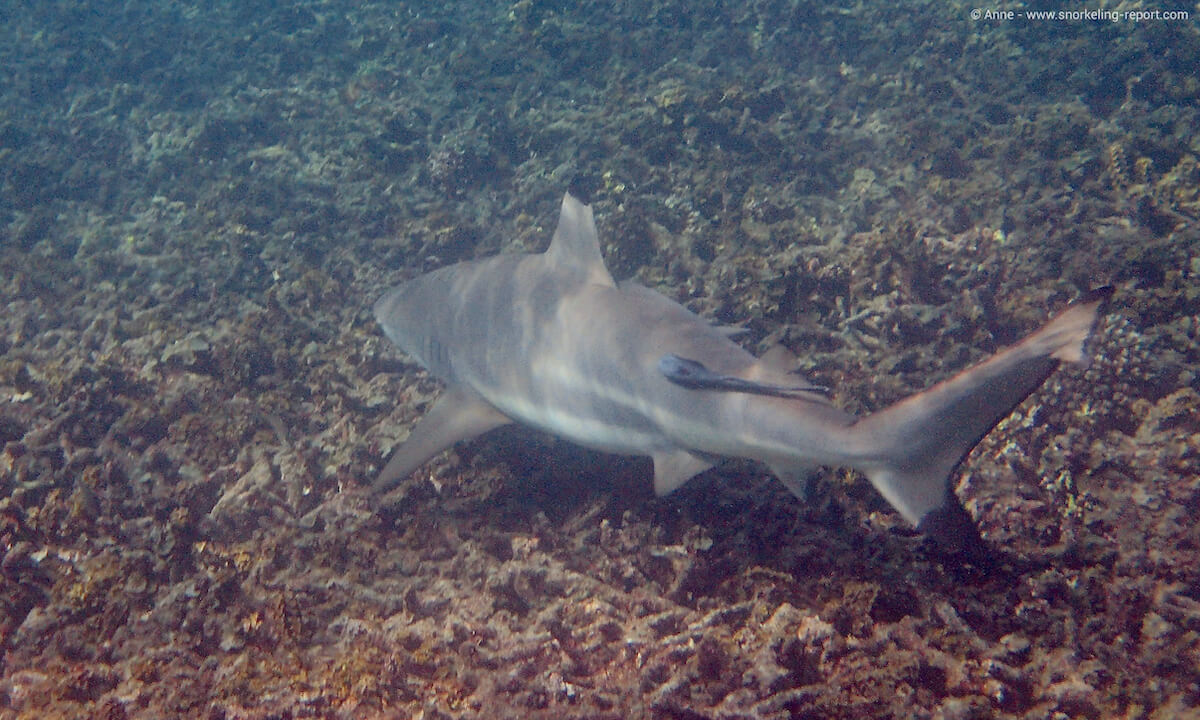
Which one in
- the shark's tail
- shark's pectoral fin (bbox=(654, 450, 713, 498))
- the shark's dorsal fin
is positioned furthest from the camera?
the shark's dorsal fin

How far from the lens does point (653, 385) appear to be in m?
3.45

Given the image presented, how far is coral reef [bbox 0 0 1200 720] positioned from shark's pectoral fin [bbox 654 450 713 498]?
51 centimetres

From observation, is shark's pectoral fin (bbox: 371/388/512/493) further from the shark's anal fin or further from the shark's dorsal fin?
the shark's anal fin

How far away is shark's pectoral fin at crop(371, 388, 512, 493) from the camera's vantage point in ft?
14.1

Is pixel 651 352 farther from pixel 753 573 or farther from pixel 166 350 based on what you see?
pixel 166 350

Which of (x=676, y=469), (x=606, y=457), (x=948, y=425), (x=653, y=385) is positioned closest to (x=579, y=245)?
(x=653, y=385)

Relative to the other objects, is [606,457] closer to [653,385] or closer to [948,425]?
[653,385]

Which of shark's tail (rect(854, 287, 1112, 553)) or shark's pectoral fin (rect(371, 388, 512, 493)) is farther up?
shark's tail (rect(854, 287, 1112, 553))

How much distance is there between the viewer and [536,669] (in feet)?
10.1

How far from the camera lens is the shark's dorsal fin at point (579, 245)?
4.13m

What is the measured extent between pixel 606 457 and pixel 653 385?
1262 millimetres

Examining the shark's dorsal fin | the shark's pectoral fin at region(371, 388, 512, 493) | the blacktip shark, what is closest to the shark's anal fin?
the blacktip shark

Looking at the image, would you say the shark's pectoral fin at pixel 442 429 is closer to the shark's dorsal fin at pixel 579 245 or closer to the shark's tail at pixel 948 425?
the shark's dorsal fin at pixel 579 245

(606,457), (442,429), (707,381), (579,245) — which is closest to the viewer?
(707,381)
